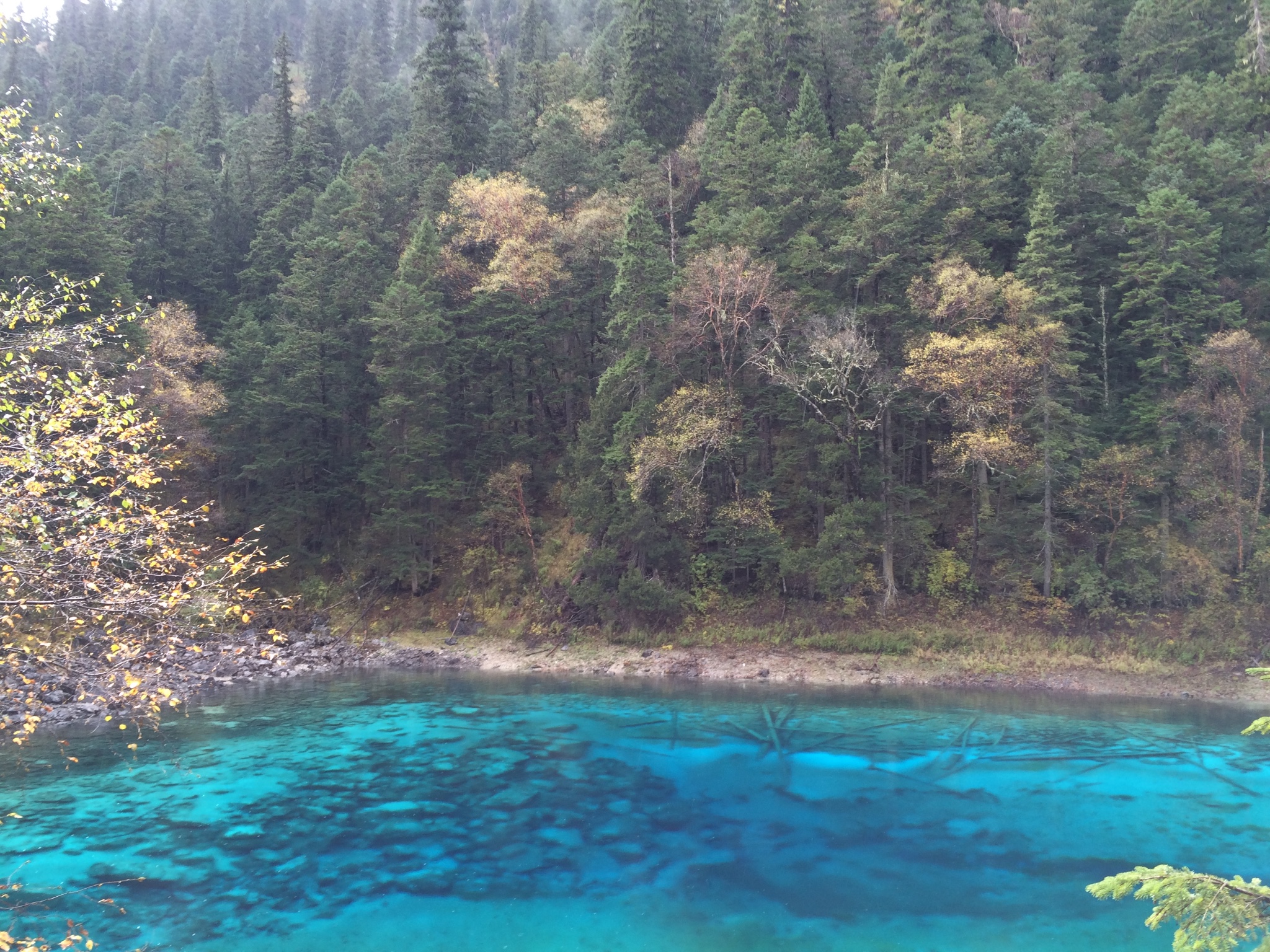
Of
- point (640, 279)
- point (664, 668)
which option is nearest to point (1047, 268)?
point (640, 279)

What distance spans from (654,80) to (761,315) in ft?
70.4

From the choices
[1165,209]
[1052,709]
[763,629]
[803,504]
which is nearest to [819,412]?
[803,504]

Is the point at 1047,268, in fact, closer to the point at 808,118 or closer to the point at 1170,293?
the point at 1170,293

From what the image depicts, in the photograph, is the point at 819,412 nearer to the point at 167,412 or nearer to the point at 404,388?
the point at 404,388

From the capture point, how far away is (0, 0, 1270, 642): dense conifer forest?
26.2 metres

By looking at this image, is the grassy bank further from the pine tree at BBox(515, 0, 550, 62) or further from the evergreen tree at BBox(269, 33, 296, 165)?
the pine tree at BBox(515, 0, 550, 62)

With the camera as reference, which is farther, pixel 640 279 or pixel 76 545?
pixel 640 279

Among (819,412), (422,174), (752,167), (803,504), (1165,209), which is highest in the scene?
(422,174)

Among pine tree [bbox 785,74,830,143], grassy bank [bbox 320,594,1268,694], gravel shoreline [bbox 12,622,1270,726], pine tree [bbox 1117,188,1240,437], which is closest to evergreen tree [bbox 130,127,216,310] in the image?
gravel shoreline [bbox 12,622,1270,726]

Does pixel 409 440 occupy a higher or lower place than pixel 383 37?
lower

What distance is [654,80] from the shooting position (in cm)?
4319

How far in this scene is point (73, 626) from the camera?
19.4 ft

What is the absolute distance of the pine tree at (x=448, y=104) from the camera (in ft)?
147

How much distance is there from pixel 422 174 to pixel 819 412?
29.5m
